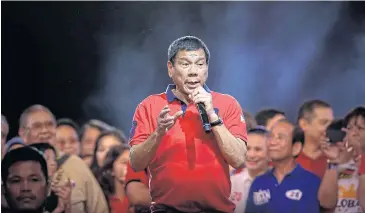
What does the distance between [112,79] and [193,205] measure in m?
1.08

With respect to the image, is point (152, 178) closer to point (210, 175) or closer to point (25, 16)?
point (210, 175)

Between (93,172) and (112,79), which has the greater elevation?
(112,79)

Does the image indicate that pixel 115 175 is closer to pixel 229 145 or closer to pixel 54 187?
pixel 54 187

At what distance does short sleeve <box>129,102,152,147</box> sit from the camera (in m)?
3.19

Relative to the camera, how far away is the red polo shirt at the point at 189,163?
316cm

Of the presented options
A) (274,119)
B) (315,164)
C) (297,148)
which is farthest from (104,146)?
(315,164)

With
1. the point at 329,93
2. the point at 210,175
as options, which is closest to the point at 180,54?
the point at 210,175

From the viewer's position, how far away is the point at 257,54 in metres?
3.93

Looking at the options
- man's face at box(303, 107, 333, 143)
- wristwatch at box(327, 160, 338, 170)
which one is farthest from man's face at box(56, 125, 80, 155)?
wristwatch at box(327, 160, 338, 170)

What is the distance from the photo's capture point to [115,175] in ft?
13.1

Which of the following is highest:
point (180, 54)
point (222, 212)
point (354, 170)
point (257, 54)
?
point (257, 54)

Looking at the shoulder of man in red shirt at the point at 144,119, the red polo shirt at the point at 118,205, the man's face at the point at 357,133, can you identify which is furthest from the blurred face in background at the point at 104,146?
the man's face at the point at 357,133

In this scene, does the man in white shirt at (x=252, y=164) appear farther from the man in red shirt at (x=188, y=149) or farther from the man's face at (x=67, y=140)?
the man's face at (x=67, y=140)

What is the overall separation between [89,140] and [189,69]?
3.51 feet
